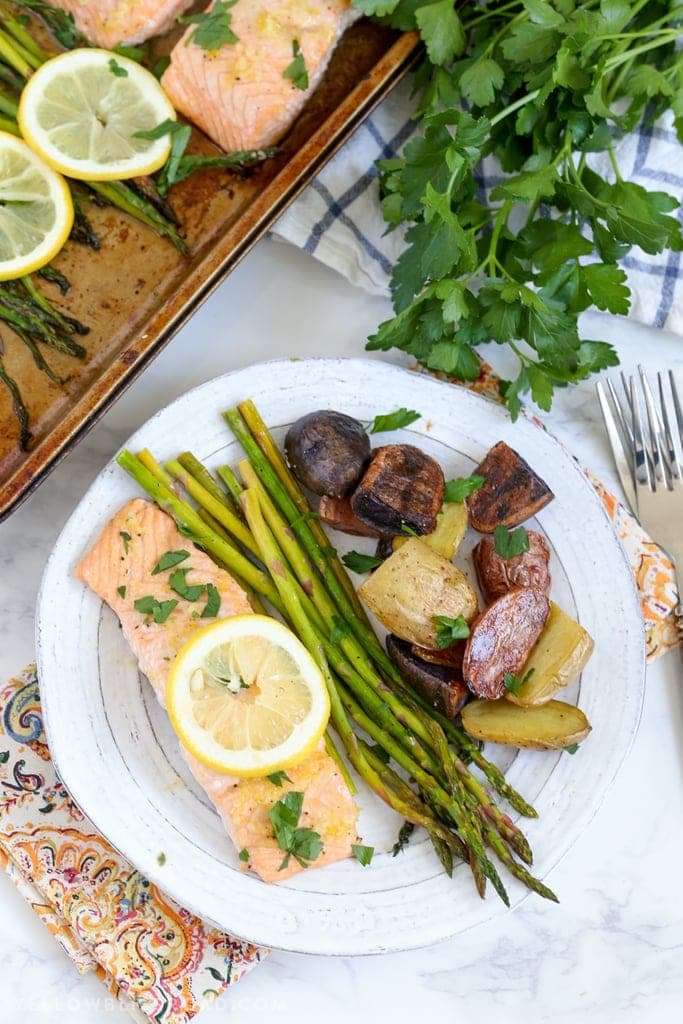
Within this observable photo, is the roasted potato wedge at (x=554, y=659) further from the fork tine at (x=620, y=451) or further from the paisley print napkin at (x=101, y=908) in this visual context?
the paisley print napkin at (x=101, y=908)

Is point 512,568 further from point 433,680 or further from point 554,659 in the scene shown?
point 433,680

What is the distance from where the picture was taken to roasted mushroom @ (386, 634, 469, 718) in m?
2.72

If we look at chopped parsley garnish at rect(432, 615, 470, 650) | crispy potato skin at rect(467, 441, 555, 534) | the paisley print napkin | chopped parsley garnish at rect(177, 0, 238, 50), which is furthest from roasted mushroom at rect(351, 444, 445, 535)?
chopped parsley garnish at rect(177, 0, 238, 50)

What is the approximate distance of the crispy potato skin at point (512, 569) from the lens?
2826 mm

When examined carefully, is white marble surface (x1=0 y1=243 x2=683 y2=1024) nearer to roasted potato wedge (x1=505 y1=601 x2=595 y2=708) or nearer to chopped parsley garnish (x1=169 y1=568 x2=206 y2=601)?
roasted potato wedge (x1=505 y1=601 x2=595 y2=708)

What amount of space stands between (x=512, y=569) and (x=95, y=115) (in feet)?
5.95

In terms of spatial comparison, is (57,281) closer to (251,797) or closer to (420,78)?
(420,78)

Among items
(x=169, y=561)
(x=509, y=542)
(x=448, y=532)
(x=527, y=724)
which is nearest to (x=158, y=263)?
(x=169, y=561)

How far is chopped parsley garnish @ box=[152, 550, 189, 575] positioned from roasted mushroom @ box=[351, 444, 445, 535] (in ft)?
1.62

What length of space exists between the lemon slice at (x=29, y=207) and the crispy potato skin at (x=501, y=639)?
65.3 inches

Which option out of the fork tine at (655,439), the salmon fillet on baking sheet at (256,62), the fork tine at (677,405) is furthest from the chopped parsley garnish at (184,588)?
the fork tine at (677,405)

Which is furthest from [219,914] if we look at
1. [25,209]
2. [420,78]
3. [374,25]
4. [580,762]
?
[374,25]

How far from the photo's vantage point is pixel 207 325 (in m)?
3.28

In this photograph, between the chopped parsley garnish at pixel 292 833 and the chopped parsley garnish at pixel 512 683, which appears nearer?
the chopped parsley garnish at pixel 292 833
